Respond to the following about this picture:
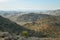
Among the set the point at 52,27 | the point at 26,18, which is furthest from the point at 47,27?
the point at 26,18

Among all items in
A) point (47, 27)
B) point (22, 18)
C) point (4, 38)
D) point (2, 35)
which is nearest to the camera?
point (4, 38)

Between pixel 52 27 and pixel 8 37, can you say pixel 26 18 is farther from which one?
pixel 8 37

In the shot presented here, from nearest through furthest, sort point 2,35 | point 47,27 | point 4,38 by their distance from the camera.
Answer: point 4,38
point 2,35
point 47,27

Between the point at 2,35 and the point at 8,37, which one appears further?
the point at 2,35

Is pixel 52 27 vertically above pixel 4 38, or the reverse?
pixel 4 38

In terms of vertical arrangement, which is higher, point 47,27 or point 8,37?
point 8,37

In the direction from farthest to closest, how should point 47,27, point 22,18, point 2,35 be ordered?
point 22,18 → point 47,27 → point 2,35

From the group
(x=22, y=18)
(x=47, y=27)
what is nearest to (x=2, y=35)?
(x=47, y=27)

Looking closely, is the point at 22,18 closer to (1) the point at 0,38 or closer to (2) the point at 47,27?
(2) the point at 47,27

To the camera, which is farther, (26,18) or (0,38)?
(26,18)
